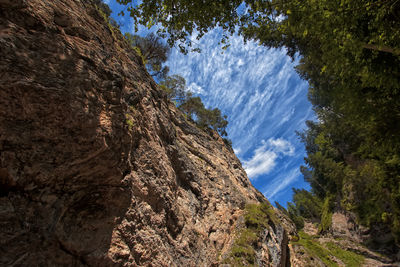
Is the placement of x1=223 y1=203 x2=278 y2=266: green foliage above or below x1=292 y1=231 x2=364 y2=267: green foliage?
below

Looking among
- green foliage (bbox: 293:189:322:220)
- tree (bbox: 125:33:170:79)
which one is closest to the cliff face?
tree (bbox: 125:33:170:79)

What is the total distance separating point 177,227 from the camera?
645 cm

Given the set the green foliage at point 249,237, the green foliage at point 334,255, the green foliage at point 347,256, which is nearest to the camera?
the green foliage at point 249,237

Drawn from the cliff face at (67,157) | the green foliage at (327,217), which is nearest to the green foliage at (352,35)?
the cliff face at (67,157)

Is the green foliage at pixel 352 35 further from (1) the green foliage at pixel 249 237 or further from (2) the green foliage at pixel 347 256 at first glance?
(2) the green foliage at pixel 347 256

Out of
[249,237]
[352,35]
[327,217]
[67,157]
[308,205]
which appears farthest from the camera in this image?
[308,205]

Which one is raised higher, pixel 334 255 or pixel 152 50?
pixel 152 50

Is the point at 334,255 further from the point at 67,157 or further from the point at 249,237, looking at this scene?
the point at 67,157

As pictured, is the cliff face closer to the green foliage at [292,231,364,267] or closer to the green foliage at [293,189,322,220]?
the green foliage at [292,231,364,267]

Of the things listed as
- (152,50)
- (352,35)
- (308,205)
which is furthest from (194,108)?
(308,205)

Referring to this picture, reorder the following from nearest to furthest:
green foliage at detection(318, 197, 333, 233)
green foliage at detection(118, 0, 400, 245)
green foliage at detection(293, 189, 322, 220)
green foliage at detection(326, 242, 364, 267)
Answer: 1. green foliage at detection(118, 0, 400, 245)
2. green foliage at detection(326, 242, 364, 267)
3. green foliage at detection(318, 197, 333, 233)
4. green foliage at detection(293, 189, 322, 220)

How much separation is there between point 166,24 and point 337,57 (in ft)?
15.7

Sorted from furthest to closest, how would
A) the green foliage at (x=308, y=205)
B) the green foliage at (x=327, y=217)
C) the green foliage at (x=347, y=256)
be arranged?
the green foliage at (x=308, y=205), the green foliage at (x=327, y=217), the green foliage at (x=347, y=256)

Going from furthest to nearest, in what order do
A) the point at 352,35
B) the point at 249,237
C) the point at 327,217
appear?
1. the point at 327,217
2. the point at 249,237
3. the point at 352,35
